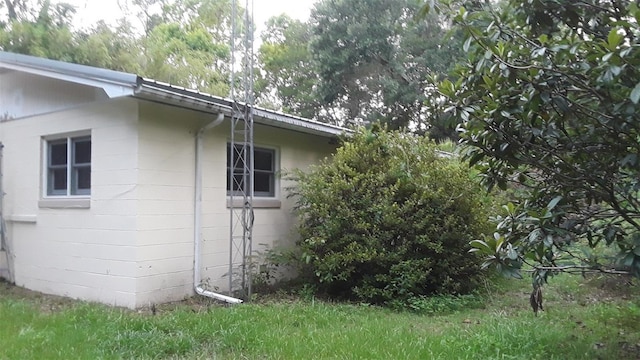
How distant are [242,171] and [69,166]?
2664mm

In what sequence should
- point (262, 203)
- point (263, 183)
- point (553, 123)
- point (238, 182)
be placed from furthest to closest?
point (263, 183), point (262, 203), point (238, 182), point (553, 123)

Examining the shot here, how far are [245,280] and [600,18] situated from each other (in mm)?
5756

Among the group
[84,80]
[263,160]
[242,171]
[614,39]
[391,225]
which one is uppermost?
[84,80]

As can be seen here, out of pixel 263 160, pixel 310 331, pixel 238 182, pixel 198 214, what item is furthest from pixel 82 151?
pixel 310 331

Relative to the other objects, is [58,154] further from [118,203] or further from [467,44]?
[467,44]

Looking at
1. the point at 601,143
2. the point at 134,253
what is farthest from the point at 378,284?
the point at 601,143

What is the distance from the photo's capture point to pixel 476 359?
4891 millimetres

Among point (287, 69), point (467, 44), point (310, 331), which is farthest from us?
point (287, 69)

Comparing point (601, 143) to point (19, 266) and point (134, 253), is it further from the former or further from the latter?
point (19, 266)

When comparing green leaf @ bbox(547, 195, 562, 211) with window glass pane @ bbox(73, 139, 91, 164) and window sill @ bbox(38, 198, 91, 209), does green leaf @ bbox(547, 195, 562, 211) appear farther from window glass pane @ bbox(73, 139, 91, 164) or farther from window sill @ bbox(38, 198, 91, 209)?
window glass pane @ bbox(73, 139, 91, 164)

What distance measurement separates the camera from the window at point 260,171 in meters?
8.84

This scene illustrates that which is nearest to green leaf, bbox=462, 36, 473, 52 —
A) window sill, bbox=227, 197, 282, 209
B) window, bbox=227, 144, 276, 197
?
window, bbox=227, 144, 276, 197

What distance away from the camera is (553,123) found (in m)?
4.81

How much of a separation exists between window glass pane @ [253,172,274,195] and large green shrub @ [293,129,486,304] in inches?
39.5
